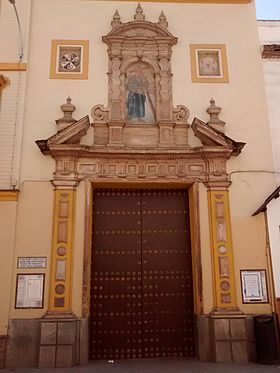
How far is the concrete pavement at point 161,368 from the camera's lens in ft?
23.4

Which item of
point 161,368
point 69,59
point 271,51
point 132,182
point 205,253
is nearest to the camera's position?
point 161,368

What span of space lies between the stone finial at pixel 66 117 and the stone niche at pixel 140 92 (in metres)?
0.46

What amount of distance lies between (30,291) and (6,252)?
869 mm

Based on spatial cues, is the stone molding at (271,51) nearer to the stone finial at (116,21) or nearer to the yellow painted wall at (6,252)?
the stone finial at (116,21)

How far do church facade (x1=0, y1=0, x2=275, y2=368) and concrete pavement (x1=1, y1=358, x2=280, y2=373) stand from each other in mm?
244

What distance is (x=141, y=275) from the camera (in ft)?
27.8

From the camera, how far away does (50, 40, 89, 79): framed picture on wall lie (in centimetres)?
916

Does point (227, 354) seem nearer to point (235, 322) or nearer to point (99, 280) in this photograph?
point (235, 322)

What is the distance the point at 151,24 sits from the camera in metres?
9.50

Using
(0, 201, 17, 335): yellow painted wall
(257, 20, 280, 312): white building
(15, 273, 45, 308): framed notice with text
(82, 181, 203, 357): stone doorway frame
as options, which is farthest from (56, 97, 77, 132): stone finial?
(257, 20, 280, 312): white building

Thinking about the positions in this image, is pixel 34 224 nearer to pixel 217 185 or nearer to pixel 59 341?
pixel 59 341

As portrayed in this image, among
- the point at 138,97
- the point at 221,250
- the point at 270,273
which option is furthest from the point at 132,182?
the point at 270,273

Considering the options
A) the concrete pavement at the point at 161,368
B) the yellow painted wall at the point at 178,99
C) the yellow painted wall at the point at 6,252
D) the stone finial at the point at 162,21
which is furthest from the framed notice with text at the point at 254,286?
the stone finial at the point at 162,21

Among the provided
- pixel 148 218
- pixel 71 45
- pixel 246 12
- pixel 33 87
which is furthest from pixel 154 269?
pixel 246 12
